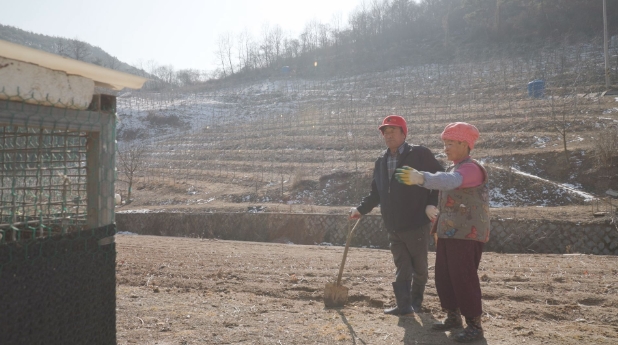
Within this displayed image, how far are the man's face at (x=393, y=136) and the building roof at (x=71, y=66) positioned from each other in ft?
7.46

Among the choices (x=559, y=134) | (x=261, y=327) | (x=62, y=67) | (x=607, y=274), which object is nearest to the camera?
(x=62, y=67)

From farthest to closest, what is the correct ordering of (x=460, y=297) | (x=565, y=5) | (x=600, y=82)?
1. (x=565, y=5)
2. (x=600, y=82)
3. (x=460, y=297)

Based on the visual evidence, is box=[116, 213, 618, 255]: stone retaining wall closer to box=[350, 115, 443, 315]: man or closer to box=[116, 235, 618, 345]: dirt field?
box=[116, 235, 618, 345]: dirt field

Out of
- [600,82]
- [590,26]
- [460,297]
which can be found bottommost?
[460,297]

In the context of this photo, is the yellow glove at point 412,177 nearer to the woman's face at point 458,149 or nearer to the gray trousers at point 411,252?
the woman's face at point 458,149

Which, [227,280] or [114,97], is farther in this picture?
[227,280]

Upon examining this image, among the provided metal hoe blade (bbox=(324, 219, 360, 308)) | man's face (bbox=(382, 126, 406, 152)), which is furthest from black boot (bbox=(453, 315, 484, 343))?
man's face (bbox=(382, 126, 406, 152))

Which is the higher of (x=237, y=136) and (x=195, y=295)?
(x=237, y=136)

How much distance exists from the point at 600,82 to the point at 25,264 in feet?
105

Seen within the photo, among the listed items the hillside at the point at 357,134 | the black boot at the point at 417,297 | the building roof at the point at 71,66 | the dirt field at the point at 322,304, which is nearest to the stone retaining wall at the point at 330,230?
the hillside at the point at 357,134

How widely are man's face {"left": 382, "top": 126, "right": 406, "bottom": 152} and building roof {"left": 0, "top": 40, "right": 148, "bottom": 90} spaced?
2.27 m

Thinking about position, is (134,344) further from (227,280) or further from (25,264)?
(227,280)

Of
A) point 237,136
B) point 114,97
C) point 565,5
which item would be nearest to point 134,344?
point 114,97

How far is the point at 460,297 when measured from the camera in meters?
3.62
